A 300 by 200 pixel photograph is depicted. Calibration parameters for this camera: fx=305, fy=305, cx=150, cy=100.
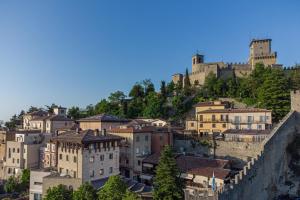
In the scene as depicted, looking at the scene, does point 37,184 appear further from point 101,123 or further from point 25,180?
point 101,123

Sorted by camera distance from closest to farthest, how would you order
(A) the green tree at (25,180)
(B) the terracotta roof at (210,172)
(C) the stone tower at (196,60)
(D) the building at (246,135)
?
(B) the terracotta roof at (210,172) < (D) the building at (246,135) < (A) the green tree at (25,180) < (C) the stone tower at (196,60)

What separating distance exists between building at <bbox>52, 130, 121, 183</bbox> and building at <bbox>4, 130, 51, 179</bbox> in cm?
968

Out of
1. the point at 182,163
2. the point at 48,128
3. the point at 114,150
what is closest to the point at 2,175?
the point at 48,128

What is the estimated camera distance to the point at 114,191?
95.6 feet

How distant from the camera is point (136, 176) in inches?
1615

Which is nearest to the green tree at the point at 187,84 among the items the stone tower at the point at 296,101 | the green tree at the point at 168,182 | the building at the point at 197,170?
the building at the point at 197,170

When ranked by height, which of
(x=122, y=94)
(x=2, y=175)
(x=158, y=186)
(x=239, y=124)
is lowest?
(x=2, y=175)

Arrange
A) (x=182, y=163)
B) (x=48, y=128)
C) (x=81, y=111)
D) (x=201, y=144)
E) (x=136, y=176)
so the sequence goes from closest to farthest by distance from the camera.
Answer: (x=182, y=163) → (x=136, y=176) → (x=201, y=144) → (x=48, y=128) → (x=81, y=111)

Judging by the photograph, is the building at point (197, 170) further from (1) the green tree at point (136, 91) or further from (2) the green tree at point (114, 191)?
(1) the green tree at point (136, 91)

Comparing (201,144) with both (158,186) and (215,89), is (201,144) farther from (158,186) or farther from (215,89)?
(215,89)

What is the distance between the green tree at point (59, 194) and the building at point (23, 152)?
16562mm

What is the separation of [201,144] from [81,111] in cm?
3750

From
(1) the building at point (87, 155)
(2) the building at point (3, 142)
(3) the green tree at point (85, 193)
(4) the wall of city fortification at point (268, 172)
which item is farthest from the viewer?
(2) the building at point (3, 142)

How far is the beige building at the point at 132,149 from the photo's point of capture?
136 ft
